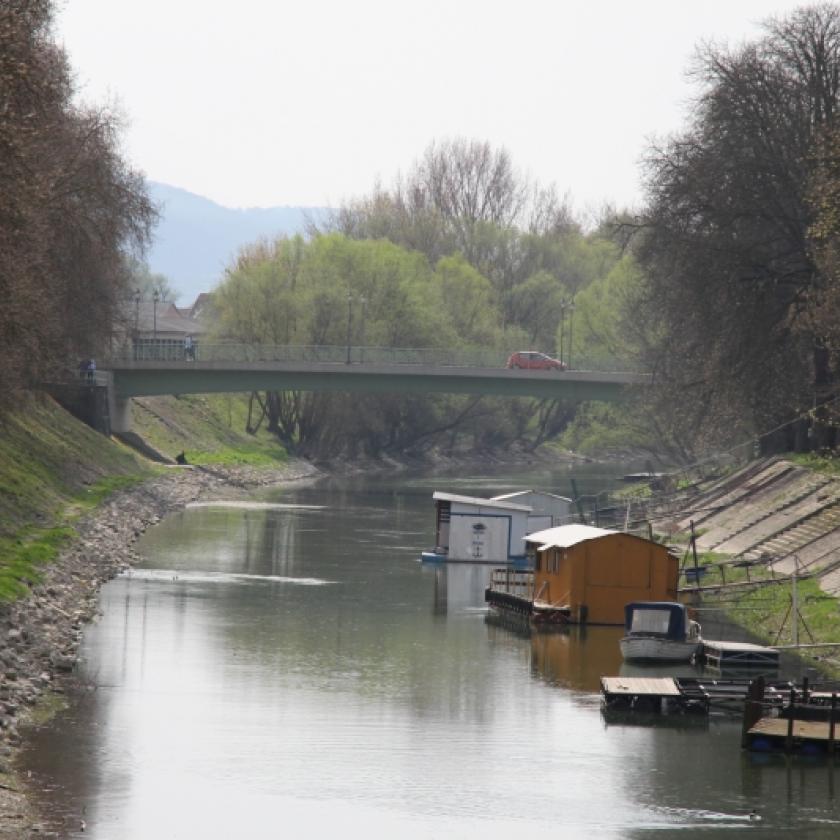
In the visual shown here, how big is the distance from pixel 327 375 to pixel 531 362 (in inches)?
570

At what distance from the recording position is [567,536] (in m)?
55.0

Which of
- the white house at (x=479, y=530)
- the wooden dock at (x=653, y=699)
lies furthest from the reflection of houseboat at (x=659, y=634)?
the white house at (x=479, y=530)

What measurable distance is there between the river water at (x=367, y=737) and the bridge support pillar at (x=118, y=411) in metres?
47.2

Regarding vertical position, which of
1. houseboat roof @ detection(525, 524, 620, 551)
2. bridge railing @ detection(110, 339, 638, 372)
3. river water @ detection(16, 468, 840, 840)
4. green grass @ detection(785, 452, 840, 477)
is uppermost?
bridge railing @ detection(110, 339, 638, 372)

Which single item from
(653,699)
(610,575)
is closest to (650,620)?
(610,575)

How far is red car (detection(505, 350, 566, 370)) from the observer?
377 ft

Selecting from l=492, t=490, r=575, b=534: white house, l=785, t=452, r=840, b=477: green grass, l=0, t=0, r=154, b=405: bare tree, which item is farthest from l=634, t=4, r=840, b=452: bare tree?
l=0, t=0, r=154, b=405: bare tree

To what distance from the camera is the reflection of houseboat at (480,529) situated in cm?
7056

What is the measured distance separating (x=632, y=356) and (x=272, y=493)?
27.6 metres

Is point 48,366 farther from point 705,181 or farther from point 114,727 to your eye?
point 114,727

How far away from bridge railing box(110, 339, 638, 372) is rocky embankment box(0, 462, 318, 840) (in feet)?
69.0

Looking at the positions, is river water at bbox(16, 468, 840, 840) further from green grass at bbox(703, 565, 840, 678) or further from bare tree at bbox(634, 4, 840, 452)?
bare tree at bbox(634, 4, 840, 452)

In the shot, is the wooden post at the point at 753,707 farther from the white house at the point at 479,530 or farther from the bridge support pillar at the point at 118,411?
the bridge support pillar at the point at 118,411

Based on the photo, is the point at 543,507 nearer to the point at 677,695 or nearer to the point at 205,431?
the point at 677,695
